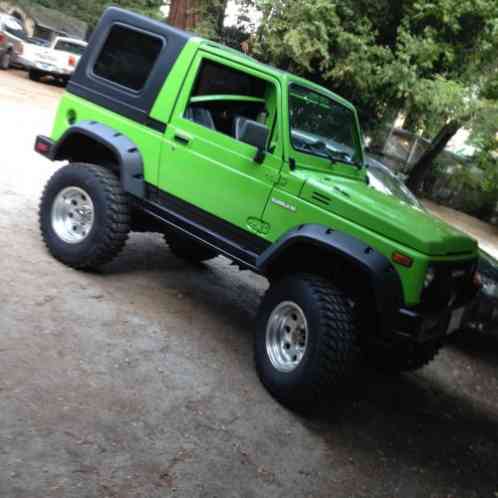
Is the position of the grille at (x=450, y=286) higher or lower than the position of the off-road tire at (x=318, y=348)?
higher

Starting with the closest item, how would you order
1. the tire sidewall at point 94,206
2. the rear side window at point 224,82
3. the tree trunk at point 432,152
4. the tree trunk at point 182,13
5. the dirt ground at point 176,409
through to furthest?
the dirt ground at point 176,409
the rear side window at point 224,82
the tire sidewall at point 94,206
the tree trunk at point 182,13
the tree trunk at point 432,152

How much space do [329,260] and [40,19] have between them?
3818cm

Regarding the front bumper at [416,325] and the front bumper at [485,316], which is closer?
the front bumper at [416,325]

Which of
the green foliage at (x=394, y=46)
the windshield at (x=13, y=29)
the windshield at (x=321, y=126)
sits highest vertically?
the green foliage at (x=394, y=46)

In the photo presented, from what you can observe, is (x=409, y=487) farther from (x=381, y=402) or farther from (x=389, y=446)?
(x=381, y=402)

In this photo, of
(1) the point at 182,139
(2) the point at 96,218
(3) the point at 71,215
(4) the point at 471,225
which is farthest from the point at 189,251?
(4) the point at 471,225

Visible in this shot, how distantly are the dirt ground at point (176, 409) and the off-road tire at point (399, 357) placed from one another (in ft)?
0.47

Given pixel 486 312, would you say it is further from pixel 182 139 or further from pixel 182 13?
pixel 182 13

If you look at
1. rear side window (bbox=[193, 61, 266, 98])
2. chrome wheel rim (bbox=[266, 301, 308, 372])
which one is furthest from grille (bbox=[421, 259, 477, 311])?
rear side window (bbox=[193, 61, 266, 98])

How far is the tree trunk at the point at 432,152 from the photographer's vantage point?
748 inches

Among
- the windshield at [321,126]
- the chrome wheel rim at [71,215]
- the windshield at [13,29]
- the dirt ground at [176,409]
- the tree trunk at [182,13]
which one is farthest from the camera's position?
the windshield at [13,29]

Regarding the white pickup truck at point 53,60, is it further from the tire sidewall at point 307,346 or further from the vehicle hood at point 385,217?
the tire sidewall at point 307,346

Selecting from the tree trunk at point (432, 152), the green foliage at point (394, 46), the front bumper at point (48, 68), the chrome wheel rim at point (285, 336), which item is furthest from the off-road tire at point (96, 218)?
the front bumper at point (48, 68)

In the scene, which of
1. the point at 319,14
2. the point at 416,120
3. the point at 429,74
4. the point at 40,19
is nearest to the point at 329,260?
the point at 319,14
